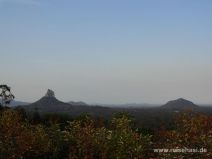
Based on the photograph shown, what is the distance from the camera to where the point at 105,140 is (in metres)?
17.9

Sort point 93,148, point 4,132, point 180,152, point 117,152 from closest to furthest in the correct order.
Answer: point 180,152, point 117,152, point 93,148, point 4,132

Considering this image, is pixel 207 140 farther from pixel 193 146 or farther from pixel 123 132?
pixel 123 132

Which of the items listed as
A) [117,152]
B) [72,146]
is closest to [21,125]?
[72,146]

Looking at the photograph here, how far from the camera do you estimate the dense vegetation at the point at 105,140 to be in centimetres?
1516

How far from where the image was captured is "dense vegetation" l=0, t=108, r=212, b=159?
15156mm

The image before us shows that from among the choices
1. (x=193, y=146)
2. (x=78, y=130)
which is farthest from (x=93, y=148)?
(x=193, y=146)

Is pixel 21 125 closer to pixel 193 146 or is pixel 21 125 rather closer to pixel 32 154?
pixel 32 154

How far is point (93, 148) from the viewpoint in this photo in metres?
17.7

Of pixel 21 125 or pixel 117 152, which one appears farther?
pixel 21 125

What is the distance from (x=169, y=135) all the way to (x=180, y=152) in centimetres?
67

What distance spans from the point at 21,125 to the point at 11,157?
6.63 ft

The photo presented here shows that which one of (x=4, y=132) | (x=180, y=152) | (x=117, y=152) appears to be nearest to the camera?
A: (x=180, y=152)

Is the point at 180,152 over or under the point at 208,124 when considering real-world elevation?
under

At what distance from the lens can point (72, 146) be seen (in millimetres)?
18641
